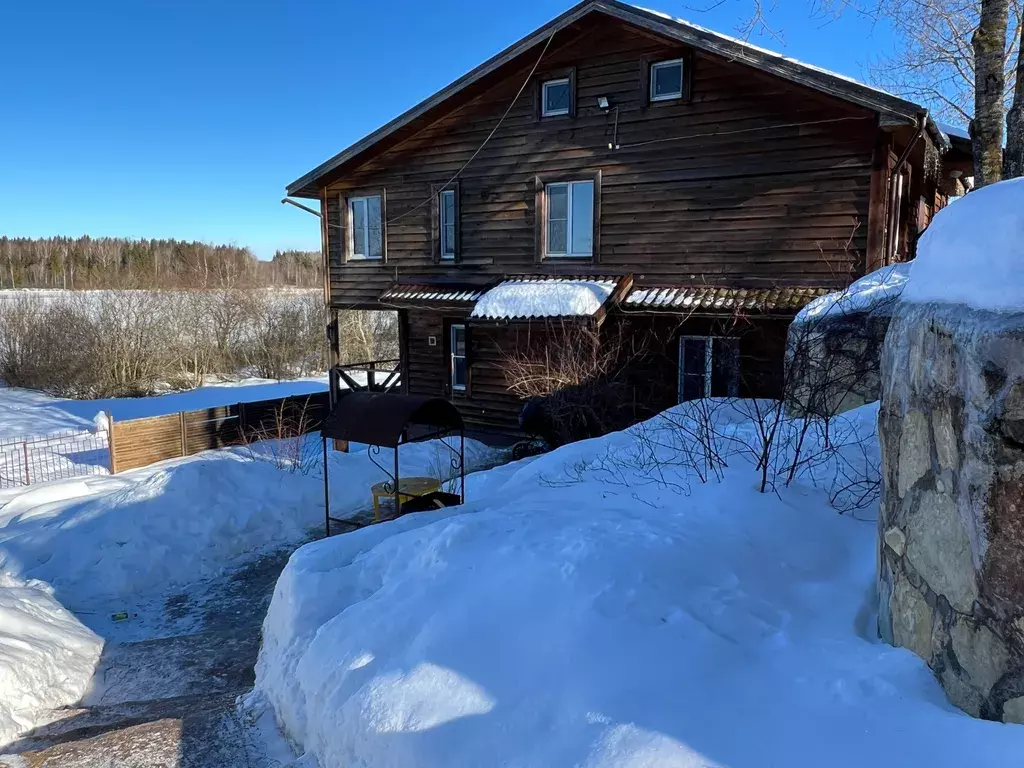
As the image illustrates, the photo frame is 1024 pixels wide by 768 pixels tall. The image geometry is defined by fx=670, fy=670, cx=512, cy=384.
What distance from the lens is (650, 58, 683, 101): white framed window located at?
11.9 meters

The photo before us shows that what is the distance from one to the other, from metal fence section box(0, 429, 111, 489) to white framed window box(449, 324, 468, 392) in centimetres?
740

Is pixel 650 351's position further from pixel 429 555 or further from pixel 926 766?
pixel 926 766

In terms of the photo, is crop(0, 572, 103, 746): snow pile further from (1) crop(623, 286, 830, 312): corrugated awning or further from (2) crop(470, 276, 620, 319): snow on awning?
(1) crop(623, 286, 830, 312): corrugated awning

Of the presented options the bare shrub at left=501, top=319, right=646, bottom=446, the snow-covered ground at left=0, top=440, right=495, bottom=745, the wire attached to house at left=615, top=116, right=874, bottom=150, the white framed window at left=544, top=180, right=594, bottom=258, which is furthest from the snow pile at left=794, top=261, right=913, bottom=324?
the snow-covered ground at left=0, top=440, right=495, bottom=745

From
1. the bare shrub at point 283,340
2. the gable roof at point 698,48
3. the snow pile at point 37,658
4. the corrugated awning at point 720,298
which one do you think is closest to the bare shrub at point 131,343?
the bare shrub at point 283,340

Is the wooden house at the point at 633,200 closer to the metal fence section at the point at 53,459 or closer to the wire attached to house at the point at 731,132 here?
the wire attached to house at the point at 731,132

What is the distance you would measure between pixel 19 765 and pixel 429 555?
9.10 ft

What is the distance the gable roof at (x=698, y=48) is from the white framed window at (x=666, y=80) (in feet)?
1.88

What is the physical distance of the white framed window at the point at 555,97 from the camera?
13.1m

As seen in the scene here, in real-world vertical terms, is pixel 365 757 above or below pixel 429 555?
below

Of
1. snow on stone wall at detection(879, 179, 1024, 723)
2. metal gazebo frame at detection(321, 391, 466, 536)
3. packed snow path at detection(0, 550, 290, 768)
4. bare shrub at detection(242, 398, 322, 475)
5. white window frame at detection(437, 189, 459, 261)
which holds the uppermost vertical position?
white window frame at detection(437, 189, 459, 261)

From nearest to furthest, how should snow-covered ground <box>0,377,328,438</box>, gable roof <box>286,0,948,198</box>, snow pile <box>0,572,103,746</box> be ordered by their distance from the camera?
1. snow pile <box>0,572,103,746</box>
2. gable roof <box>286,0,948,198</box>
3. snow-covered ground <box>0,377,328,438</box>

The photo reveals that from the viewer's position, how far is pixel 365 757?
3.32 metres

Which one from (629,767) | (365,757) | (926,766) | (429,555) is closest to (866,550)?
(926,766)
